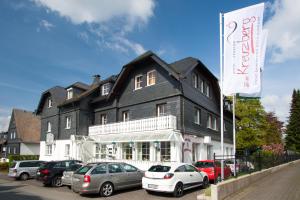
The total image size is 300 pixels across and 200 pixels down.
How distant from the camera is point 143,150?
67.9ft

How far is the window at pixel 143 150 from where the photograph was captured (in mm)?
20342

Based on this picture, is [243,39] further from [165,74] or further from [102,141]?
[102,141]

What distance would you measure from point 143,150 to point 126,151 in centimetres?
196

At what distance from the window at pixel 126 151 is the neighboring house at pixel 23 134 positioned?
90.4ft

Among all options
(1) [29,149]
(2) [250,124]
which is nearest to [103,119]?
(2) [250,124]

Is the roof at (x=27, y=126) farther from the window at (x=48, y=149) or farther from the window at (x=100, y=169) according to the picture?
the window at (x=100, y=169)

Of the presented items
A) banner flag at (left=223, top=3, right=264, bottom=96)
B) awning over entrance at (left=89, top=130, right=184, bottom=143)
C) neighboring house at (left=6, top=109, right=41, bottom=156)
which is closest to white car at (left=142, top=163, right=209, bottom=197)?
banner flag at (left=223, top=3, right=264, bottom=96)

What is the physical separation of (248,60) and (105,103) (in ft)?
53.5

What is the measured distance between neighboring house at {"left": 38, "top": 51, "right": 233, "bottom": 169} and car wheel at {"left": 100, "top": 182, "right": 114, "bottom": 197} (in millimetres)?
5790

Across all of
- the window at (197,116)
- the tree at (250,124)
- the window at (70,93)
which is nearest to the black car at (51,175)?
the window at (197,116)

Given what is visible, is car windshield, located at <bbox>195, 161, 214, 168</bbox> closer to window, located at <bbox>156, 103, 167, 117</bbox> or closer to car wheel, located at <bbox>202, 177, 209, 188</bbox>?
car wheel, located at <bbox>202, 177, 209, 188</bbox>

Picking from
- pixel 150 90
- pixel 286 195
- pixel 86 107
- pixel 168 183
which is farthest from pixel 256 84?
pixel 86 107

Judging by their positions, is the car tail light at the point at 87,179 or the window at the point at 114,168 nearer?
the car tail light at the point at 87,179

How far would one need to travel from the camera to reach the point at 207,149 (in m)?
23.5
